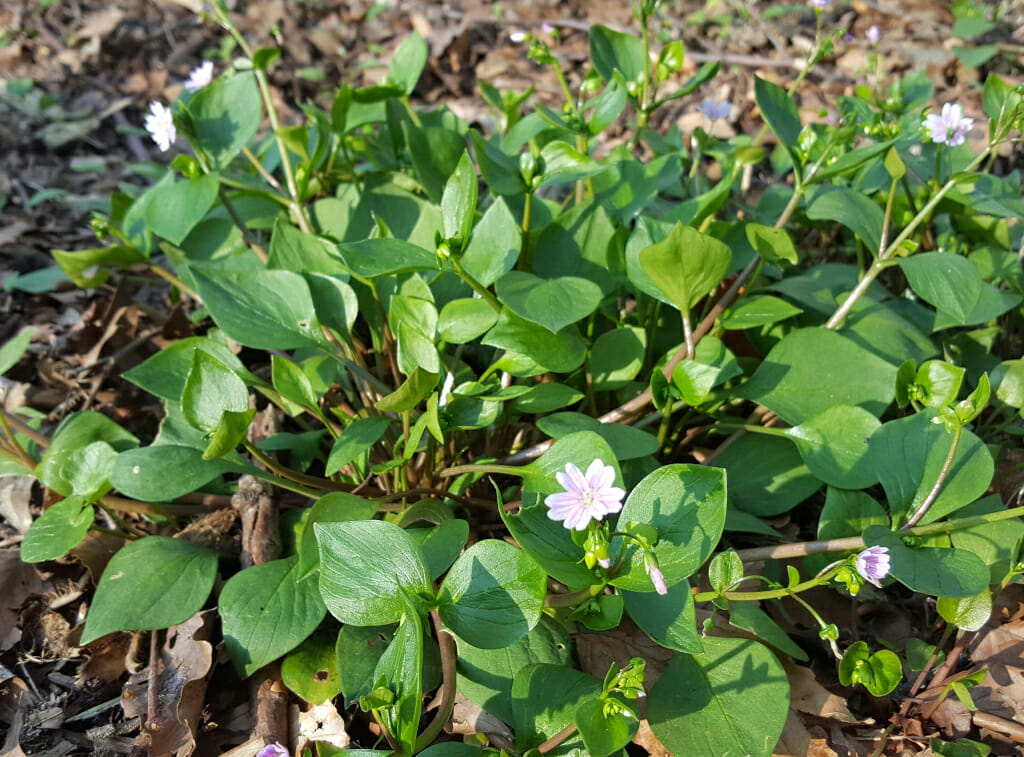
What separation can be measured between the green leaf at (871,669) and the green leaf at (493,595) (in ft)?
1.80

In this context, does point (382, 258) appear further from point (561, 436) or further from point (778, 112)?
point (778, 112)

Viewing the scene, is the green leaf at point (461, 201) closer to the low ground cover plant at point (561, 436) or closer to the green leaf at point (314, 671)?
the low ground cover plant at point (561, 436)

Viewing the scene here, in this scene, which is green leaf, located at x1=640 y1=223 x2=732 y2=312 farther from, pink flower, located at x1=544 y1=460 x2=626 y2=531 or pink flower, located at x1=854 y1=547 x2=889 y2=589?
pink flower, located at x1=854 y1=547 x2=889 y2=589

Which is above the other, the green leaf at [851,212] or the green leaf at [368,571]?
the green leaf at [851,212]

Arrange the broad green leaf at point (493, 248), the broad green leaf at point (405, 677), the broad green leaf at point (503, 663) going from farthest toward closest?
the broad green leaf at point (493, 248)
the broad green leaf at point (503, 663)
the broad green leaf at point (405, 677)

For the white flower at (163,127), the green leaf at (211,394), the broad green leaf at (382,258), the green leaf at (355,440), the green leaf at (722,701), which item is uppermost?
the white flower at (163,127)

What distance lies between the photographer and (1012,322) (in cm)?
207

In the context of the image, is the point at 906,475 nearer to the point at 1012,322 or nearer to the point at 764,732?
the point at 764,732

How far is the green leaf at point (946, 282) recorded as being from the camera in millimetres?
1487

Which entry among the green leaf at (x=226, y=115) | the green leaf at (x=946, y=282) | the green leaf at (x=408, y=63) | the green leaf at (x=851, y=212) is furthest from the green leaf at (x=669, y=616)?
the green leaf at (x=408, y=63)

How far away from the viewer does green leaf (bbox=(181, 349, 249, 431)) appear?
144cm

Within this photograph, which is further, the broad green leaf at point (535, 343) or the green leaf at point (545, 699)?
the broad green leaf at point (535, 343)

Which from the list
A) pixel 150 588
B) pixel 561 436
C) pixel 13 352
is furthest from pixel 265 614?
pixel 13 352

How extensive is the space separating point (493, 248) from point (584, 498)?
27.1 inches
